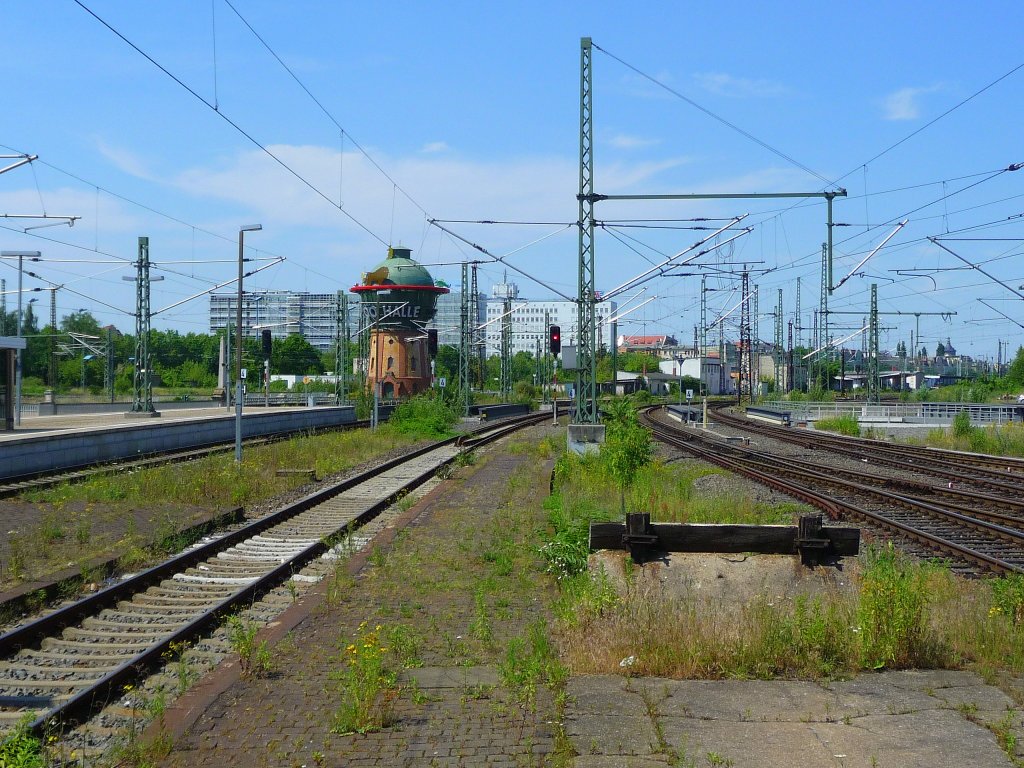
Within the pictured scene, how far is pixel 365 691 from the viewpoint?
6773 mm

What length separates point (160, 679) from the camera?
7.82 m

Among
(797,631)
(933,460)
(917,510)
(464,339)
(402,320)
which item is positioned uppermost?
(402,320)

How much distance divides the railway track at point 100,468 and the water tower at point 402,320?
169 feet

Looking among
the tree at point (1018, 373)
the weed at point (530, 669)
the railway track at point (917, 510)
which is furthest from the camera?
the tree at point (1018, 373)

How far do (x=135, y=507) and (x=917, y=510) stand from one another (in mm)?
13332

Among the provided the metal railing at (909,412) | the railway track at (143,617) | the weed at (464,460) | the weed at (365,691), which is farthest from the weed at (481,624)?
the metal railing at (909,412)

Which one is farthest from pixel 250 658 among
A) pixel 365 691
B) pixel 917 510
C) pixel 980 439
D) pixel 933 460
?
pixel 980 439

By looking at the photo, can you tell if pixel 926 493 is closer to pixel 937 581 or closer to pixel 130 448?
pixel 937 581

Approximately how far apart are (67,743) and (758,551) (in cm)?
676

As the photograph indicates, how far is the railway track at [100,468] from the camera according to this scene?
1972cm

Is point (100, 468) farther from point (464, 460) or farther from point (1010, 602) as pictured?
point (1010, 602)

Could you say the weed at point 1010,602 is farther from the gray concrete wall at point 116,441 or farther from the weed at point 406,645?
the gray concrete wall at point 116,441

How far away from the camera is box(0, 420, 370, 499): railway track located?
19.7 m

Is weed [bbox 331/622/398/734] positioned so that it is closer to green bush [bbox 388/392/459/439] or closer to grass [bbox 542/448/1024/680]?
grass [bbox 542/448/1024/680]
